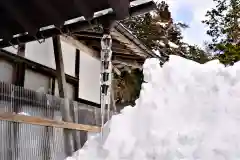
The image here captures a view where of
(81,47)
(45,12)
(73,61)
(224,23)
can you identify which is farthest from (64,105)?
(224,23)

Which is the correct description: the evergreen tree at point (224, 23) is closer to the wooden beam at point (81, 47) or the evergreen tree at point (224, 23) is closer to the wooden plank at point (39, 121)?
the wooden beam at point (81, 47)

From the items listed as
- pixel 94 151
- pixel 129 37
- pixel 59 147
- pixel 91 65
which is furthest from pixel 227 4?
pixel 94 151

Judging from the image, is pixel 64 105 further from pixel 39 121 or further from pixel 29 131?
pixel 29 131

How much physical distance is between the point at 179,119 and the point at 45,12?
6.16ft

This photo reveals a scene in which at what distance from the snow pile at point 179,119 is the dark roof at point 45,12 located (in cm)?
80

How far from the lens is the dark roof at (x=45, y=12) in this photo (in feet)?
12.2

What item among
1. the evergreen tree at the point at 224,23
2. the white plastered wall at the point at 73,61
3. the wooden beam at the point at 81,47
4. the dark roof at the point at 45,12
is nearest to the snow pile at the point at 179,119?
the dark roof at the point at 45,12

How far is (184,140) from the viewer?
313 centimetres

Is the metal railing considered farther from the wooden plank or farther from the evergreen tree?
the evergreen tree

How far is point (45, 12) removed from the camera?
13.1 feet

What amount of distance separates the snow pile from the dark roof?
2.64 ft

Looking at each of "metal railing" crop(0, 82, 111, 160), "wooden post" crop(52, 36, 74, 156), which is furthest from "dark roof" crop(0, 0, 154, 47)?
"wooden post" crop(52, 36, 74, 156)

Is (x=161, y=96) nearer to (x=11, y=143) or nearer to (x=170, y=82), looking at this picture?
(x=170, y=82)

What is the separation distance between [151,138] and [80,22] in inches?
68.8
